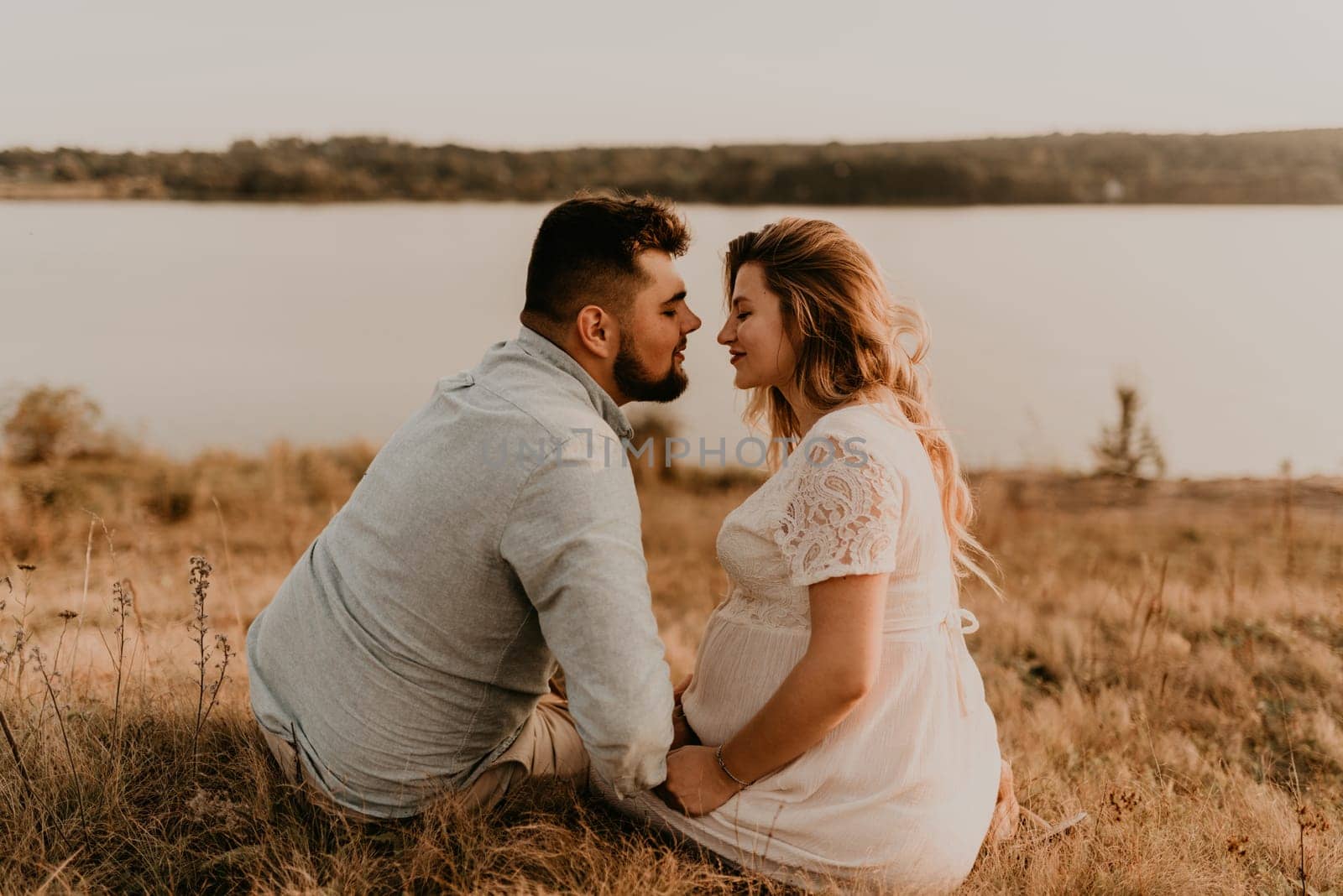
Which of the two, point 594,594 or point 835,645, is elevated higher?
point 594,594

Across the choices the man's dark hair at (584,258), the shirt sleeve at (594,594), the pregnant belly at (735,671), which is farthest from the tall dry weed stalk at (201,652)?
the pregnant belly at (735,671)

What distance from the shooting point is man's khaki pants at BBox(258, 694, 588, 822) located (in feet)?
8.73

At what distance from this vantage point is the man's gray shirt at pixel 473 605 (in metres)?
2.16

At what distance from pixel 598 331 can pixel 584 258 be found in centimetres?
19

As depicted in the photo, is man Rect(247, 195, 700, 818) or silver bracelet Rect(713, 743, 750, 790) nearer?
man Rect(247, 195, 700, 818)

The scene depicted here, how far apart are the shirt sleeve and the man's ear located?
0.42 metres

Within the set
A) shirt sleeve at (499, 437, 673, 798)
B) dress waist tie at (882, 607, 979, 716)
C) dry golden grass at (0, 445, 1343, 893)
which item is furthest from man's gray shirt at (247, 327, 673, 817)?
dress waist tie at (882, 607, 979, 716)

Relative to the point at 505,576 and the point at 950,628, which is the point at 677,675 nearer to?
the point at 950,628

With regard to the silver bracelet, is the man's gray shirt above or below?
above

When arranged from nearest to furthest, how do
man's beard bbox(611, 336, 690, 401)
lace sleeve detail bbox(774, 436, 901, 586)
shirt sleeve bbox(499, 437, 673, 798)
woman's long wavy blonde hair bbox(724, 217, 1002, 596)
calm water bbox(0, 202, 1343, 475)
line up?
shirt sleeve bbox(499, 437, 673, 798) < lace sleeve detail bbox(774, 436, 901, 586) < man's beard bbox(611, 336, 690, 401) < woman's long wavy blonde hair bbox(724, 217, 1002, 596) < calm water bbox(0, 202, 1343, 475)

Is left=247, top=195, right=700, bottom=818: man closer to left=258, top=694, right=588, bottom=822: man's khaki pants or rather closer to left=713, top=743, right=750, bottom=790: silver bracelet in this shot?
left=258, top=694, right=588, bottom=822: man's khaki pants

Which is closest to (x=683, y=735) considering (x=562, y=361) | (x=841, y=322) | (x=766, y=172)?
(x=562, y=361)

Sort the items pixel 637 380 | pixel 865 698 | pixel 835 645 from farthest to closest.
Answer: pixel 637 380, pixel 865 698, pixel 835 645

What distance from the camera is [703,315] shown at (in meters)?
8.39
